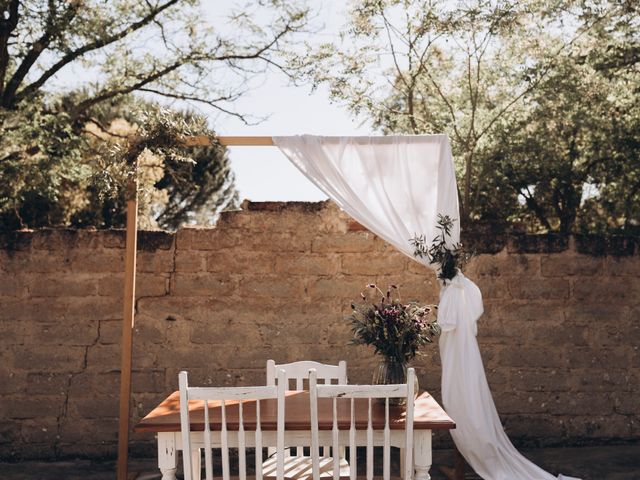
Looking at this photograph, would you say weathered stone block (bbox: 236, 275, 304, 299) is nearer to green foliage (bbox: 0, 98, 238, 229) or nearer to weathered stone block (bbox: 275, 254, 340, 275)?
weathered stone block (bbox: 275, 254, 340, 275)

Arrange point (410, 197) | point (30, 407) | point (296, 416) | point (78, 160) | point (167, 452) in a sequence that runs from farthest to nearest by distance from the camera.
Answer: point (78, 160), point (30, 407), point (410, 197), point (296, 416), point (167, 452)

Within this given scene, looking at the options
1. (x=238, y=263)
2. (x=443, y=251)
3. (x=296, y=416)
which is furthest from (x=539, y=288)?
(x=296, y=416)

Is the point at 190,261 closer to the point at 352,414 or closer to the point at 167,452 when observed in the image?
the point at 167,452

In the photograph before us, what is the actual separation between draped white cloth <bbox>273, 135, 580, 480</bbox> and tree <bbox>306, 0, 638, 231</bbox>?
1743mm

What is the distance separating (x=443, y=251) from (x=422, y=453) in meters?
1.42

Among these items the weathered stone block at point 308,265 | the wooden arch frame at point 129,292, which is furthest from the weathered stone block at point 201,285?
the wooden arch frame at point 129,292

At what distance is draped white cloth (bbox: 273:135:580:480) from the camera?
3.99 m

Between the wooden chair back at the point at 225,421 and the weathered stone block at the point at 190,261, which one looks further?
the weathered stone block at the point at 190,261

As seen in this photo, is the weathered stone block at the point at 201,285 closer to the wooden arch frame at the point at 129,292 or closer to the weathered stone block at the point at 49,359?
the wooden arch frame at the point at 129,292

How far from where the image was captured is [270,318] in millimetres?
4680

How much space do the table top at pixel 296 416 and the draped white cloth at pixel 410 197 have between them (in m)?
0.67

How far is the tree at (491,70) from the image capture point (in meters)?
5.77

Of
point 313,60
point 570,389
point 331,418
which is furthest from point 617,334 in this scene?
point 313,60

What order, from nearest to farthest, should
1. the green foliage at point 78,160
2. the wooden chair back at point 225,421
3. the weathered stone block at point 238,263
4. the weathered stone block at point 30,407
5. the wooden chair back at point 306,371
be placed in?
the wooden chair back at point 225,421 → the wooden chair back at point 306,371 → the green foliage at point 78,160 → the weathered stone block at point 30,407 → the weathered stone block at point 238,263
